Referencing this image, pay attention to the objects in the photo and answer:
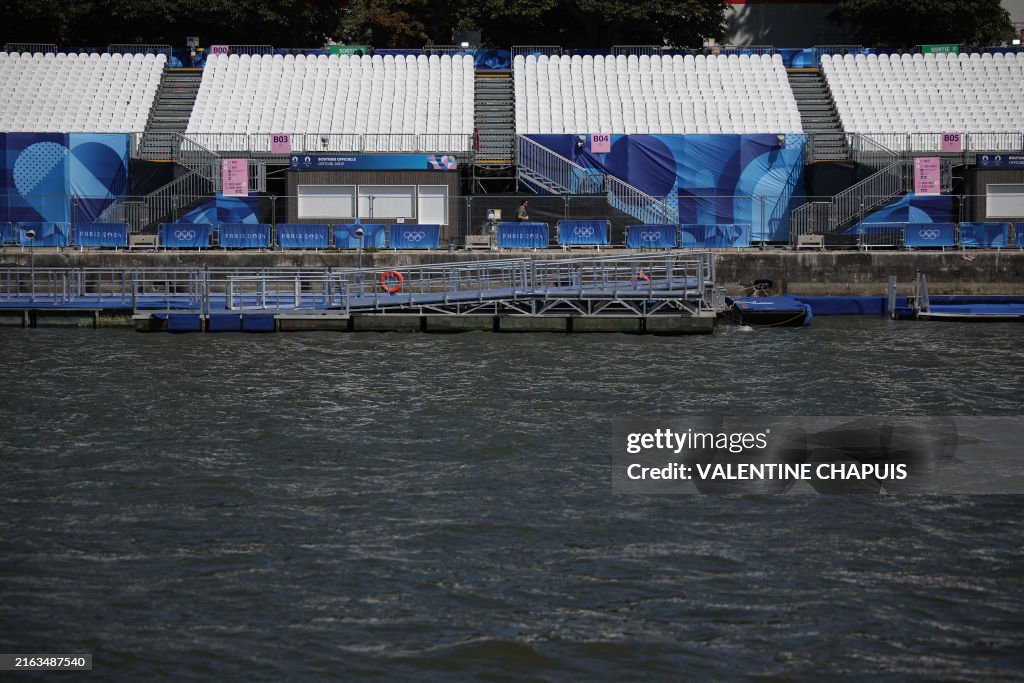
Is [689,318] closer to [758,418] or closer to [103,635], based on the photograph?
[758,418]

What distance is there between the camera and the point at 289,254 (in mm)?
44281

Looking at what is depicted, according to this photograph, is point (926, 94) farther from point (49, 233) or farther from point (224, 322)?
point (49, 233)

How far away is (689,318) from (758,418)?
494 inches

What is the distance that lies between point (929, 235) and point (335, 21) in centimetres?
3677

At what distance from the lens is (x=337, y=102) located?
5556 centimetres

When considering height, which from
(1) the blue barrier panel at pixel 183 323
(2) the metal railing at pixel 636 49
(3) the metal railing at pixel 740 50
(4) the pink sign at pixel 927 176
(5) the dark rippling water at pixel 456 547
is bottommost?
(5) the dark rippling water at pixel 456 547

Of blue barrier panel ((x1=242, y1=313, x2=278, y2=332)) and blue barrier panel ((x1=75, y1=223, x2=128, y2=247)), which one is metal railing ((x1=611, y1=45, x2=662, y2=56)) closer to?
blue barrier panel ((x1=75, y1=223, x2=128, y2=247))

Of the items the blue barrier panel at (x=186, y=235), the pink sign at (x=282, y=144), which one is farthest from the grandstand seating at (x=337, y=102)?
the blue barrier panel at (x=186, y=235)

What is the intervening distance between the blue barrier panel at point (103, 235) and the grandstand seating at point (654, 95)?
53.0 ft

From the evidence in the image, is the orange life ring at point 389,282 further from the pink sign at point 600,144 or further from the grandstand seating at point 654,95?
the grandstand seating at point 654,95

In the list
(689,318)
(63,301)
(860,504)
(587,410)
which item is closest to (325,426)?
(587,410)

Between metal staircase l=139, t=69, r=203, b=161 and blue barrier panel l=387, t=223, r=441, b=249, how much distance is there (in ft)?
40.9

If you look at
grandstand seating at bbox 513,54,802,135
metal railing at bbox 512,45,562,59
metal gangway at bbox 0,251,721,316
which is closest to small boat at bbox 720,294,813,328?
metal gangway at bbox 0,251,721,316

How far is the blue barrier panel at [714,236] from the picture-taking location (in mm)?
45406
